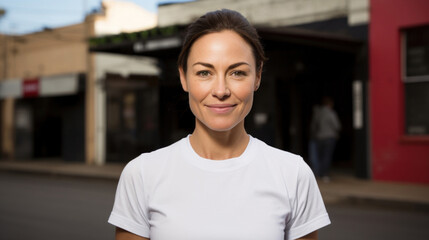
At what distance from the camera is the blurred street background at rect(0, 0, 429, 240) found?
26.3 feet

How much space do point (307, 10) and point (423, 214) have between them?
646cm

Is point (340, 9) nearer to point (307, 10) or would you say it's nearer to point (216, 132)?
point (307, 10)

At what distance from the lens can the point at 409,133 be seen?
10734 mm

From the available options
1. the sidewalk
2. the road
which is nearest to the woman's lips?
the road

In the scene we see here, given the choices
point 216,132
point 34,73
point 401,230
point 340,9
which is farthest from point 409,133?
point 34,73

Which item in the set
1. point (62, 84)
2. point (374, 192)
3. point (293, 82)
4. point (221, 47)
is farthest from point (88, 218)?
point (62, 84)

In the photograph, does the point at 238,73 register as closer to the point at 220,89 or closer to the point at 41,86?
the point at 220,89

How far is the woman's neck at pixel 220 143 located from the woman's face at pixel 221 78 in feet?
0.19

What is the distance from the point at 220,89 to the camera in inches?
59.8

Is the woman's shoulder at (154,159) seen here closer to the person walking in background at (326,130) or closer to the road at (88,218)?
the road at (88,218)

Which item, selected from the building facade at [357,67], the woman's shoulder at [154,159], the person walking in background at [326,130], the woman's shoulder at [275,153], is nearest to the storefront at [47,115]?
the building facade at [357,67]

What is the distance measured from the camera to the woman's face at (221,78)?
152cm

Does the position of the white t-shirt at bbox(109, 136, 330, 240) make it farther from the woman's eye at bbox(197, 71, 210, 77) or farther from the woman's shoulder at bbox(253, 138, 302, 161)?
the woman's eye at bbox(197, 71, 210, 77)

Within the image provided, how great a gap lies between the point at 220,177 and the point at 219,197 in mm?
64
